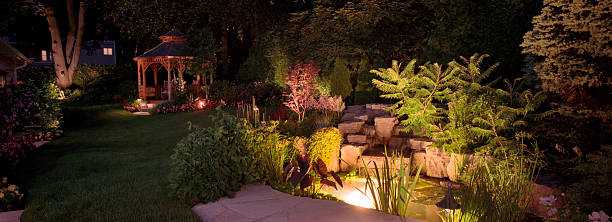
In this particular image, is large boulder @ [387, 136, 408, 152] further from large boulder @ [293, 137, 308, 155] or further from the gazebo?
the gazebo

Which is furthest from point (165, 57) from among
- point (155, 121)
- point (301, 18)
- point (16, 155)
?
point (16, 155)

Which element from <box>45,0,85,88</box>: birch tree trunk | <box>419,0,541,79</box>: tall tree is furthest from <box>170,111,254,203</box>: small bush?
<box>45,0,85,88</box>: birch tree trunk

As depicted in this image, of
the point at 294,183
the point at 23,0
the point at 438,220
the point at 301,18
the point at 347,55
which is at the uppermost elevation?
the point at 23,0

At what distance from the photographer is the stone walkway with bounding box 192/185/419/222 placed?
401 cm

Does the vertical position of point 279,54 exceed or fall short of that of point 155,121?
it exceeds it

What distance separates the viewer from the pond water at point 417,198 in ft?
16.5

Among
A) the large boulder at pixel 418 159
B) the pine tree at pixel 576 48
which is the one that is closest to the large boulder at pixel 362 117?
the large boulder at pixel 418 159

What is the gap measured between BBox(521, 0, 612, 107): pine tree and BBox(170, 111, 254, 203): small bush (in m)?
4.66

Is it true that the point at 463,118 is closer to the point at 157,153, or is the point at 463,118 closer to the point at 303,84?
the point at 303,84

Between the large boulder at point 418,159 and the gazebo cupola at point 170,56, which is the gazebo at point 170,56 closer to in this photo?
the gazebo cupola at point 170,56

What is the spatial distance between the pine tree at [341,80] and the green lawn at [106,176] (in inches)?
193

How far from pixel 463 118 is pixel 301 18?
10935 mm

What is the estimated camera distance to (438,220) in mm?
4828

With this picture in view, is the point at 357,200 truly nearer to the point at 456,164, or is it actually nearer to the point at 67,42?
the point at 456,164
